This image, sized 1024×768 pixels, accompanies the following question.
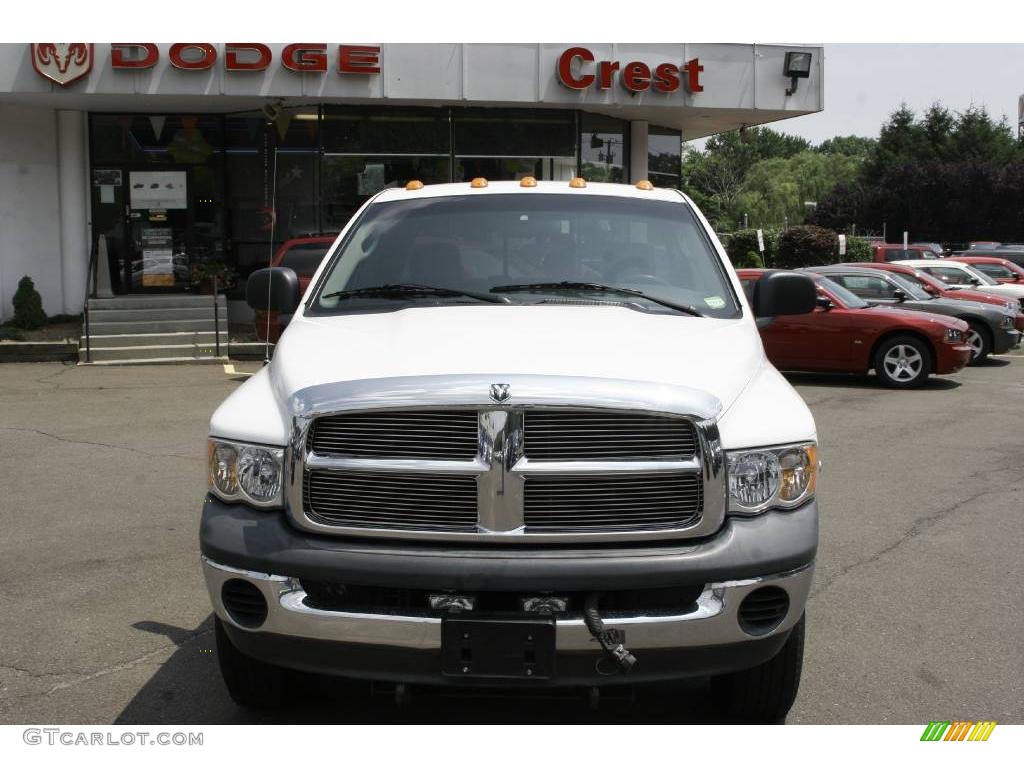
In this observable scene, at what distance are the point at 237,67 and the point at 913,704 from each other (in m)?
16.6

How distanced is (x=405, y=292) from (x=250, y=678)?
1.65 meters

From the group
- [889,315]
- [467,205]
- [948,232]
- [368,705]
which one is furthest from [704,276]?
[948,232]

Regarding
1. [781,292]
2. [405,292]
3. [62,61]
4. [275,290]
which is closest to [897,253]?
[62,61]

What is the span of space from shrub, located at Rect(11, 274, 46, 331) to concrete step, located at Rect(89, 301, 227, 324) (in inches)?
52.1

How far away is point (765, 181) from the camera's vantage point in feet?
333

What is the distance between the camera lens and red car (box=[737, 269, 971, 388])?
15227 mm

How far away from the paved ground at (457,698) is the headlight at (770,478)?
0.77m

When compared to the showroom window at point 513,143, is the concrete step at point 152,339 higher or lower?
lower

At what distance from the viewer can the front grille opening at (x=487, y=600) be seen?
3.55m

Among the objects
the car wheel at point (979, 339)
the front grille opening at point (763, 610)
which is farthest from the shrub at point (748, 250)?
the front grille opening at point (763, 610)

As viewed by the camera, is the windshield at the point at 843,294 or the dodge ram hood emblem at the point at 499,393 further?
the windshield at the point at 843,294

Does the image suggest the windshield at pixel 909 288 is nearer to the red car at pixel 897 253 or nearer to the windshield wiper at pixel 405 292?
the windshield wiper at pixel 405 292

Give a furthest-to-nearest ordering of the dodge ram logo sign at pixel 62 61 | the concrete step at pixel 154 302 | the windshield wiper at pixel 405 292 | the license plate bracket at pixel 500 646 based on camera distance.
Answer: the concrete step at pixel 154 302, the dodge ram logo sign at pixel 62 61, the windshield wiper at pixel 405 292, the license plate bracket at pixel 500 646

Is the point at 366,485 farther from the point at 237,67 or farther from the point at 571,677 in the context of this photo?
the point at 237,67
